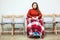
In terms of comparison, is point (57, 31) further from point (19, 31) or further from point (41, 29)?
point (19, 31)

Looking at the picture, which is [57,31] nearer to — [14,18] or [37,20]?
[37,20]

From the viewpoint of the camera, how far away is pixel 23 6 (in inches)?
226

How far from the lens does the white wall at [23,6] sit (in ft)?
18.8

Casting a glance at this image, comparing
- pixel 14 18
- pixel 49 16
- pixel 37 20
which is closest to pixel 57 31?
pixel 49 16

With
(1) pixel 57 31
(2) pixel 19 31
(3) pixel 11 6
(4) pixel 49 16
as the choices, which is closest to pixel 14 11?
(3) pixel 11 6

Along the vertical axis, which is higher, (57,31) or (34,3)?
(34,3)

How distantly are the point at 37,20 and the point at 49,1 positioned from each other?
1.00 metres

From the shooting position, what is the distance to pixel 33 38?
4.98 metres

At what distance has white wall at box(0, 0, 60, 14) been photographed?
5723mm

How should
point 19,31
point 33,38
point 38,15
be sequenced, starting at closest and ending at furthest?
1. point 33,38
2. point 38,15
3. point 19,31

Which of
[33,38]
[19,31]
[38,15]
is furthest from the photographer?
[19,31]

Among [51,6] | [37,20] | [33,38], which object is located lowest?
[33,38]

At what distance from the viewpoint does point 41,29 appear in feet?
16.6

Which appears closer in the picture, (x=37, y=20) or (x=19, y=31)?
(x=37, y=20)
